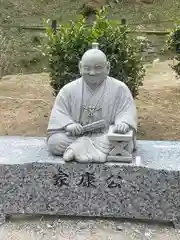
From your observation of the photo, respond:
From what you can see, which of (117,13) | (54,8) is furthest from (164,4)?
(54,8)

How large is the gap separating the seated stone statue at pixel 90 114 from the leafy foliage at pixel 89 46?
175 centimetres

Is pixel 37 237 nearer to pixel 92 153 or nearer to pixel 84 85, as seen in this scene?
pixel 92 153

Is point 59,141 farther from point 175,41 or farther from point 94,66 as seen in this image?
point 175,41

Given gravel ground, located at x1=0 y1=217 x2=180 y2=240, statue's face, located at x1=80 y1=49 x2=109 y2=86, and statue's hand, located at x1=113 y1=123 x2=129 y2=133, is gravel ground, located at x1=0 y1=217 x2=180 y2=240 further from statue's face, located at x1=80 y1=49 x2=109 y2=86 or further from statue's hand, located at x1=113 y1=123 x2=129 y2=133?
statue's face, located at x1=80 y1=49 x2=109 y2=86

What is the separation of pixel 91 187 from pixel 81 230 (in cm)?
38

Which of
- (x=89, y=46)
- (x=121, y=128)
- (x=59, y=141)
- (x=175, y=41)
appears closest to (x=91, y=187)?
(x=59, y=141)

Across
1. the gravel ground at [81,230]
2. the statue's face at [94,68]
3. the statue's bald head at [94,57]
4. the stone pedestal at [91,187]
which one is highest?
the statue's bald head at [94,57]

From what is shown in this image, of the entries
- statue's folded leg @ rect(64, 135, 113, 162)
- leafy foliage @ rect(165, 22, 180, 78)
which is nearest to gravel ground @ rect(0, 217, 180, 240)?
statue's folded leg @ rect(64, 135, 113, 162)

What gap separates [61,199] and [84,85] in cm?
102

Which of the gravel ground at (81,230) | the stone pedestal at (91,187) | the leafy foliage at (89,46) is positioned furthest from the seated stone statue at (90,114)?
the leafy foliage at (89,46)

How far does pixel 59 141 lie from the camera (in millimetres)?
4344

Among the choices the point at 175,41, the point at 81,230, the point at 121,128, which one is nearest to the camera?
the point at 121,128

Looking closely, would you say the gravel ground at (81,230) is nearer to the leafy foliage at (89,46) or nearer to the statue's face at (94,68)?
the statue's face at (94,68)

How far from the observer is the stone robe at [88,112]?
434 cm
